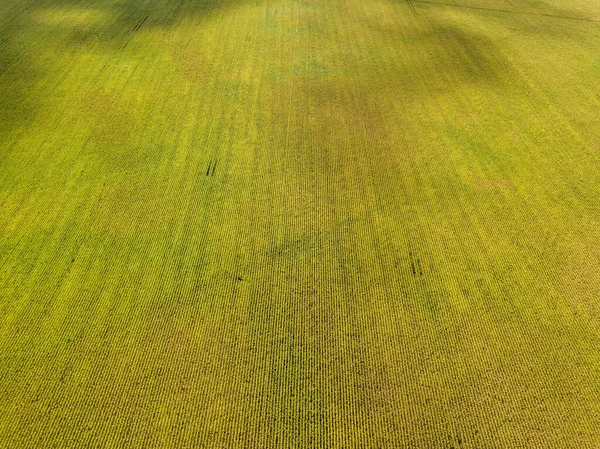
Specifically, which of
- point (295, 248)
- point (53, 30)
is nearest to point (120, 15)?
point (53, 30)

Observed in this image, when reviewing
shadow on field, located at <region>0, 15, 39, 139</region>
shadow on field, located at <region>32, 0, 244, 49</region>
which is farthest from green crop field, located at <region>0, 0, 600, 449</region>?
shadow on field, located at <region>32, 0, 244, 49</region>

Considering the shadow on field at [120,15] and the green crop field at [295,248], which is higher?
the shadow on field at [120,15]

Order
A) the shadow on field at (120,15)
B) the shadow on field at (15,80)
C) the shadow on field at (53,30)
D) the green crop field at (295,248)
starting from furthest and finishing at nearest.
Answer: the shadow on field at (120,15)
the shadow on field at (53,30)
the shadow on field at (15,80)
the green crop field at (295,248)

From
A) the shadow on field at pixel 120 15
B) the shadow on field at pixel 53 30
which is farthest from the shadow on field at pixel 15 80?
the shadow on field at pixel 120 15

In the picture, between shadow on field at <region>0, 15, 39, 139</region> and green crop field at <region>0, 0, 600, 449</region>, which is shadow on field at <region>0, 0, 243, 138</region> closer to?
shadow on field at <region>0, 15, 39, 139</region>

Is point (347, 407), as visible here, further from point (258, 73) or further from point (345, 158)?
point (258, 73)

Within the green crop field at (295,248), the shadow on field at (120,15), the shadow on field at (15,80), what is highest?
the shadow on field at (120,15)

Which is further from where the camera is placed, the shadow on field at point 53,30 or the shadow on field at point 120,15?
the shadow on field at point 120,15

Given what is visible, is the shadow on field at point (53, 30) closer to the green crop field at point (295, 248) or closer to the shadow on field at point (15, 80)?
the shadow on field at point (15, 80)

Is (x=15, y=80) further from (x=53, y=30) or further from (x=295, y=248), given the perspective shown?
(x=295, y=248)
